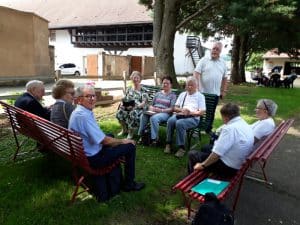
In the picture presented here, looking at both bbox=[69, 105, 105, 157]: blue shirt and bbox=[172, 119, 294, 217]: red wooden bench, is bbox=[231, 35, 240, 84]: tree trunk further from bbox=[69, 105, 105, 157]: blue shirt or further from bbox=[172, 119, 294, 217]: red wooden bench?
bbox=[69, 105, 105, 157]: blue shirt

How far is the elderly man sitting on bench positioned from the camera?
Answer: 11.8 ft

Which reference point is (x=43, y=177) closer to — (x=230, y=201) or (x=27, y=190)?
(x=27, y=190)

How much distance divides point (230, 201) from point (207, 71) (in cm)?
297

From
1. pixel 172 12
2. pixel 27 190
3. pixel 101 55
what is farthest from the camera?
pixel 101 55

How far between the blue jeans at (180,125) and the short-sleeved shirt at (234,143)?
1696 millimetres

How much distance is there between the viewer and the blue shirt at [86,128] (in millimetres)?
3609

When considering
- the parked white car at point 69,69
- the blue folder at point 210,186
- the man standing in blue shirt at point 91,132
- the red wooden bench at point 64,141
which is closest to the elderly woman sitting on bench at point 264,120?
the blue folder at point 210,186

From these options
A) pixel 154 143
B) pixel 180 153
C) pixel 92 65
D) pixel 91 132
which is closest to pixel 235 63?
pixel 92 65

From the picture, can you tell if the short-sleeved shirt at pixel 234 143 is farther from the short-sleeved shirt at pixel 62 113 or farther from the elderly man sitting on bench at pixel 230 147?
the short-sleeved shirt at pixel 62 113

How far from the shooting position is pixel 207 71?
6.40 meters

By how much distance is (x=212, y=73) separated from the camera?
20.9ft

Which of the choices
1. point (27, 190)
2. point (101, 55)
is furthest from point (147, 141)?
point (101, 55)

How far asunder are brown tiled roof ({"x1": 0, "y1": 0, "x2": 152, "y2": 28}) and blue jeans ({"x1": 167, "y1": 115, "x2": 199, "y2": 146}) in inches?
1076

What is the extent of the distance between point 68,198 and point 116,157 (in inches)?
29.5
